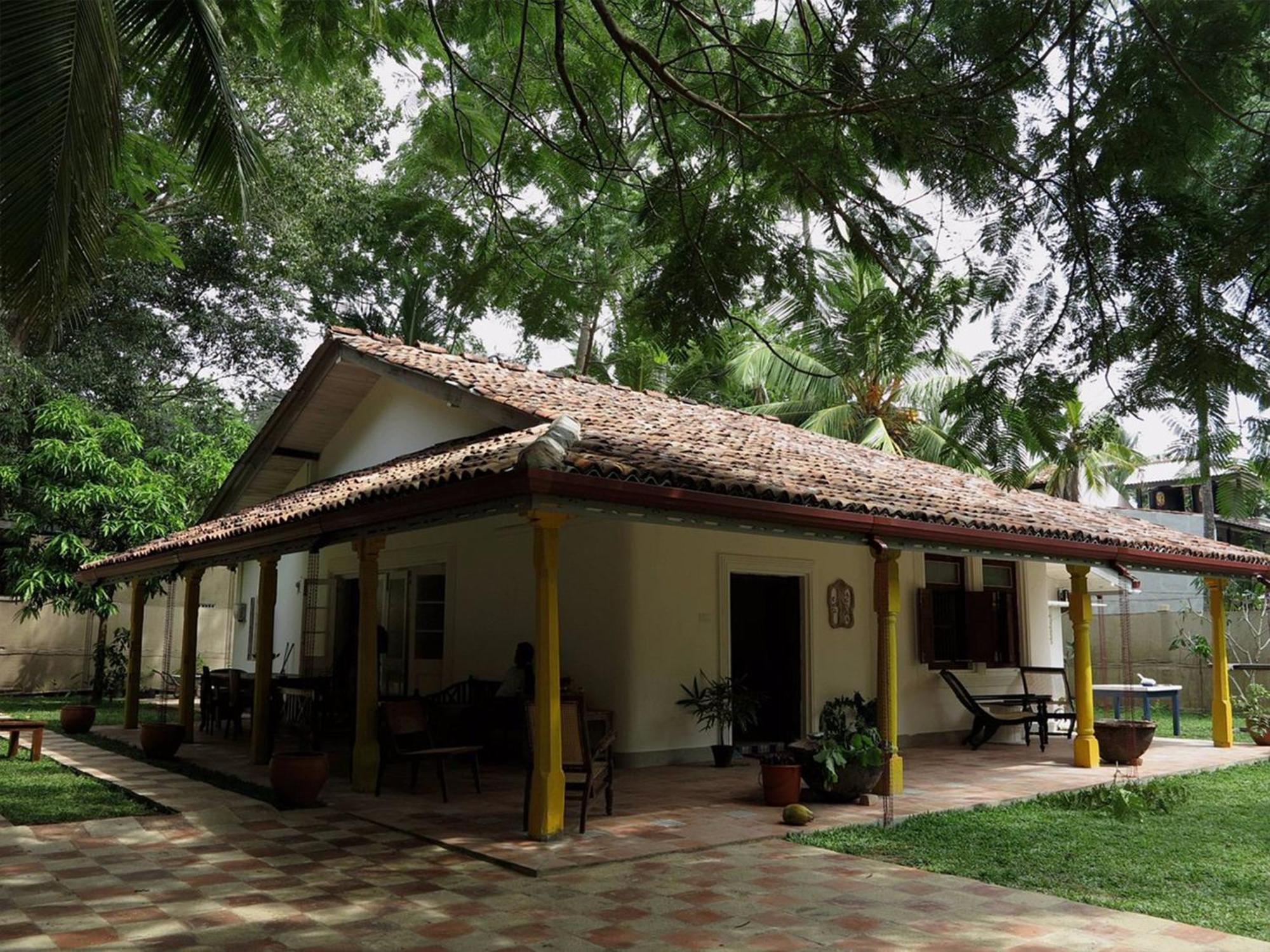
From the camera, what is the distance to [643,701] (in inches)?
430

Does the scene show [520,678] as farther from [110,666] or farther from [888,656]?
[110,666]

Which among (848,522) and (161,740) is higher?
(848,522)

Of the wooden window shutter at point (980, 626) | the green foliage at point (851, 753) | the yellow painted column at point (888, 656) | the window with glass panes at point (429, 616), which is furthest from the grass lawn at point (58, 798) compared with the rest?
the wooden window shutter at point (980, 626)

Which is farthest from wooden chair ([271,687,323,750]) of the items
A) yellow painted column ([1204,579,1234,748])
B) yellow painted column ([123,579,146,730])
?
yellow painted column ([1204,579,1234,748])

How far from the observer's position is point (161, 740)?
37.1 ft

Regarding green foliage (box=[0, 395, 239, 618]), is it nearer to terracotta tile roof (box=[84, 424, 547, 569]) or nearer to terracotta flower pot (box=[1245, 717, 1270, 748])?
terracotta tile roof (box=[84, 424, 547, 569])

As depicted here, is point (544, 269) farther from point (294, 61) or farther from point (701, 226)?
point (294, 61)

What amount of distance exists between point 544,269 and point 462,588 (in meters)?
6.24

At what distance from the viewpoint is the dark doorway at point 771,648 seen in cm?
1244

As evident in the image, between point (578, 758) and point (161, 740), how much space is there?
5.90 metres

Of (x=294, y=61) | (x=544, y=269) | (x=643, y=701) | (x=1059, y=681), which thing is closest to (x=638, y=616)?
(x=643, y=701)

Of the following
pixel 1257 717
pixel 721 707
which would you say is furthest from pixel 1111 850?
pixel 1257 717

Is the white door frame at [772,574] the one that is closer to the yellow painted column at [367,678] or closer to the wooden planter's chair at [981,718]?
the wooden planter's chair at [981,718]

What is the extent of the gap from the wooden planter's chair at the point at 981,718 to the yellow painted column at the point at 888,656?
Answer: 12.1 ft
